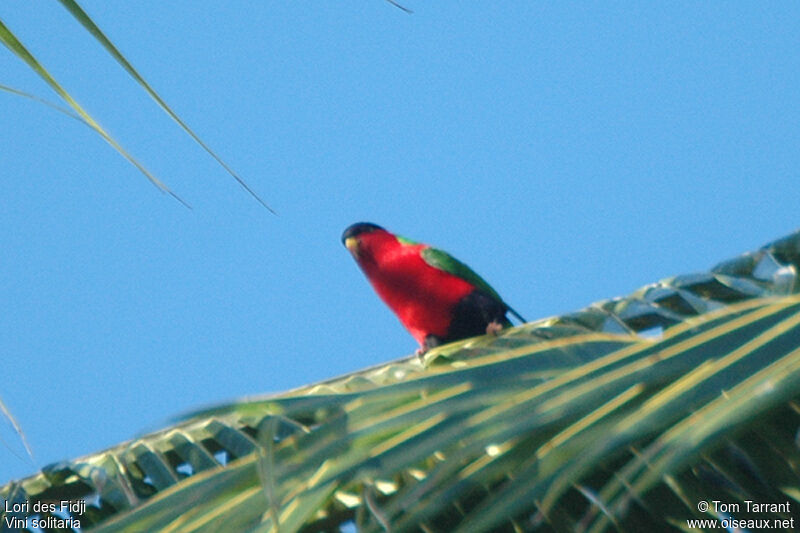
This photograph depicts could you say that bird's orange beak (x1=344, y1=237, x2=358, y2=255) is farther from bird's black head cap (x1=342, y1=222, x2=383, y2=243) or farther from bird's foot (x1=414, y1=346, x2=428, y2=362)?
bird's foot (x1=414, y1=346, x2=428, y2=362)

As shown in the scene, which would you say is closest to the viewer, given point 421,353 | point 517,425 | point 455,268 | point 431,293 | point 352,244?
point 517,425

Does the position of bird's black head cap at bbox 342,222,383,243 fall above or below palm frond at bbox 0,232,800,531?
above

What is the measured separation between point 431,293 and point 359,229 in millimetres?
708

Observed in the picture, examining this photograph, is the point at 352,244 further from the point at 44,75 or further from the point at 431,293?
the point at 44,75

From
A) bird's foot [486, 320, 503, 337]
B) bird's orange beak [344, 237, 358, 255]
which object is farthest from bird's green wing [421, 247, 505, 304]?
bird's orange beak [344, 237, 358, 255]

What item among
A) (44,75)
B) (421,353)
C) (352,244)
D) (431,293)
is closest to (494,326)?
(431,293)

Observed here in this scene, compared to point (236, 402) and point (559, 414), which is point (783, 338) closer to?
point (559, 414)

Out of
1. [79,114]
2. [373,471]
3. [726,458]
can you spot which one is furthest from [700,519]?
[79,114]

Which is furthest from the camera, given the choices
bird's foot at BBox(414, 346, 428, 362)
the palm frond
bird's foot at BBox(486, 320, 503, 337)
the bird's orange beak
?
the bird's orange beak

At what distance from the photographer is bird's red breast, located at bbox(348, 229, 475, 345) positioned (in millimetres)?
3660

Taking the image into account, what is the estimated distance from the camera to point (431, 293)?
12.1 ft

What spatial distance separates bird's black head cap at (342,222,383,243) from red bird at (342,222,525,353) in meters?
0.17

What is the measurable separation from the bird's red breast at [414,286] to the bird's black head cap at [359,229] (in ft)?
0.62

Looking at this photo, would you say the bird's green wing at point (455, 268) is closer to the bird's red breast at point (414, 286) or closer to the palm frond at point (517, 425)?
the bird's red breast at point (414, 286)
